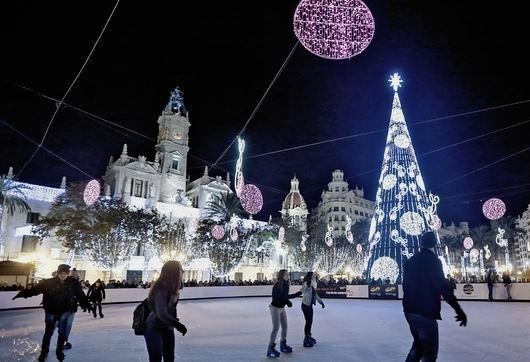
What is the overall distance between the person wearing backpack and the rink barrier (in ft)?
72.8

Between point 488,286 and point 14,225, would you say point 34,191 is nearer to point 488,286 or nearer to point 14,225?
point 14,225

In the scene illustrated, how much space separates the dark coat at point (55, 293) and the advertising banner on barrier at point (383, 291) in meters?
26.5

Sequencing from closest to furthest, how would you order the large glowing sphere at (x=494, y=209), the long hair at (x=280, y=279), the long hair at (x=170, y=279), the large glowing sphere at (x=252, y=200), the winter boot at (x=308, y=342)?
the long hair at (x=170, y=279)
the long hair at (x=280, y=279)
the winter boot at (x=308, y=342)
the large glowing sphere at (x=252, y=200)
the large glowing sphere at (x=494, y=209)

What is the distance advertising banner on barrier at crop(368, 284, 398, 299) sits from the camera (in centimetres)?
3056

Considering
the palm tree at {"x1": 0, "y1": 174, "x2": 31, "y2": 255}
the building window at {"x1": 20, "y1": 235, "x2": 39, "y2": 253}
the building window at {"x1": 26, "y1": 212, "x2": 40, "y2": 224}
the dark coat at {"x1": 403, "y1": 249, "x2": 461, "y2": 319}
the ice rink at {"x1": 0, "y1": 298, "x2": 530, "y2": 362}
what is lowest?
the ice rink at {"x1": 0, "y1": 298, "x2": 530, "y2": 362}

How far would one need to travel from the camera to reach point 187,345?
9.80 metres

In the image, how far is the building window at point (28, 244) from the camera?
46875mm

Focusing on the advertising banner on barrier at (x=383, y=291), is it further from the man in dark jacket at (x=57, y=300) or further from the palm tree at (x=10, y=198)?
the palm tree at (x=10, y=198)

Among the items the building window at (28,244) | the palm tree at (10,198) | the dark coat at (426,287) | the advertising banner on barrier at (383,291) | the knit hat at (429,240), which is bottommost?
the advertising banner on barrier at (383,291)

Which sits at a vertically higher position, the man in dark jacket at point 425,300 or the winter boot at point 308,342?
the man in dark jacket at point 425,300

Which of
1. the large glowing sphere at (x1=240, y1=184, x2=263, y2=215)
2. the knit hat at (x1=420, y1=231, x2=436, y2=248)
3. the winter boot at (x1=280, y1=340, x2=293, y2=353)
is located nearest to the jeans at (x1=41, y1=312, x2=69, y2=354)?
the winter boot at (x1=280, y1=340, x2=293, y2=353)

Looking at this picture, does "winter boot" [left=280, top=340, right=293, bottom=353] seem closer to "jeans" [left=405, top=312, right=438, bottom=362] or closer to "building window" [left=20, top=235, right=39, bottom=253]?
"jeans" [left=405, top=312, right=438, bottom=362]

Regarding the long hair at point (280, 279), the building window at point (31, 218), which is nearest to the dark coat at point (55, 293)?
the long hair at point (280, 279)

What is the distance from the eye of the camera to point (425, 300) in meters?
5.01
